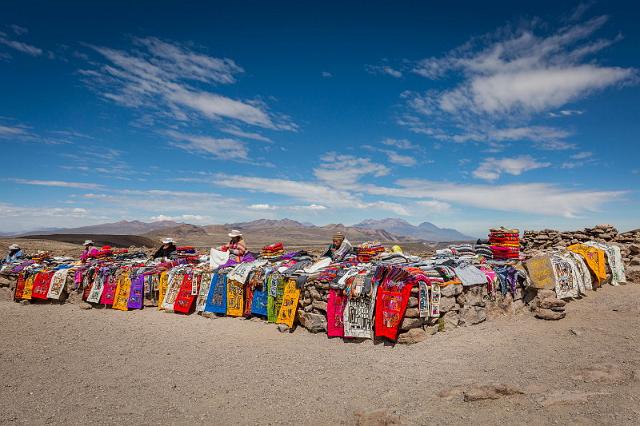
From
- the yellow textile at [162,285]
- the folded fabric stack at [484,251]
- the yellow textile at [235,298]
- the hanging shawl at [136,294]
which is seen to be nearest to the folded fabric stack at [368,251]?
the folded fabric stack at [484,251]

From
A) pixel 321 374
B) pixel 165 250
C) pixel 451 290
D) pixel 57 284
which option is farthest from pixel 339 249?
pixel 57 284

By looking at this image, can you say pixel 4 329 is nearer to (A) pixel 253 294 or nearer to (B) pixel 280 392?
(A) pixel 253 294

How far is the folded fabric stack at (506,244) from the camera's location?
1173 cm

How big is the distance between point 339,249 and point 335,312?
4.00 m

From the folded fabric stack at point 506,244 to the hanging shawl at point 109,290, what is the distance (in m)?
12.9

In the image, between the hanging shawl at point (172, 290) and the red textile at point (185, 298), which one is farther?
the hanging shawl at point (172, 290)

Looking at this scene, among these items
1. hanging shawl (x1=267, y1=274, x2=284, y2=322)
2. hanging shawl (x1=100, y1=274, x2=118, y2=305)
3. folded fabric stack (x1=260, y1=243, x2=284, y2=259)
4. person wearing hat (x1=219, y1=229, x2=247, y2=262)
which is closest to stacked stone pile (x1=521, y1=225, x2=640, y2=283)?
hanging shawl (x1=267, y1=274, x2=284, y2=322)

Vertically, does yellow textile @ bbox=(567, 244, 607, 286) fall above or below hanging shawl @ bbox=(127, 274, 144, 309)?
above

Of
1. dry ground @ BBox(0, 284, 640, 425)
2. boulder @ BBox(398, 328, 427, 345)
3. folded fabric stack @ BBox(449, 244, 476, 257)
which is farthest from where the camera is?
folded fabric stack @ BBox(449, 244, 476, 257)

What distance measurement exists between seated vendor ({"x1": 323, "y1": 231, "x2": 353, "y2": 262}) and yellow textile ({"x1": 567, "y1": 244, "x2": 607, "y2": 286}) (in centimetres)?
735

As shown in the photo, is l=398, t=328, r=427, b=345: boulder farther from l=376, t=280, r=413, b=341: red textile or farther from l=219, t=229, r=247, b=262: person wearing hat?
l=219, t=229, r=247, b=262: person wearing hat

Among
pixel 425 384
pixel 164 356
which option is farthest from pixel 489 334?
pixel 164 356

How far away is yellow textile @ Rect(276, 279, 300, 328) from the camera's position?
9422 millimetres

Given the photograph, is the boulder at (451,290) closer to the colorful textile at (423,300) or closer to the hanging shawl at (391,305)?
the colorful textile at (423,300)
